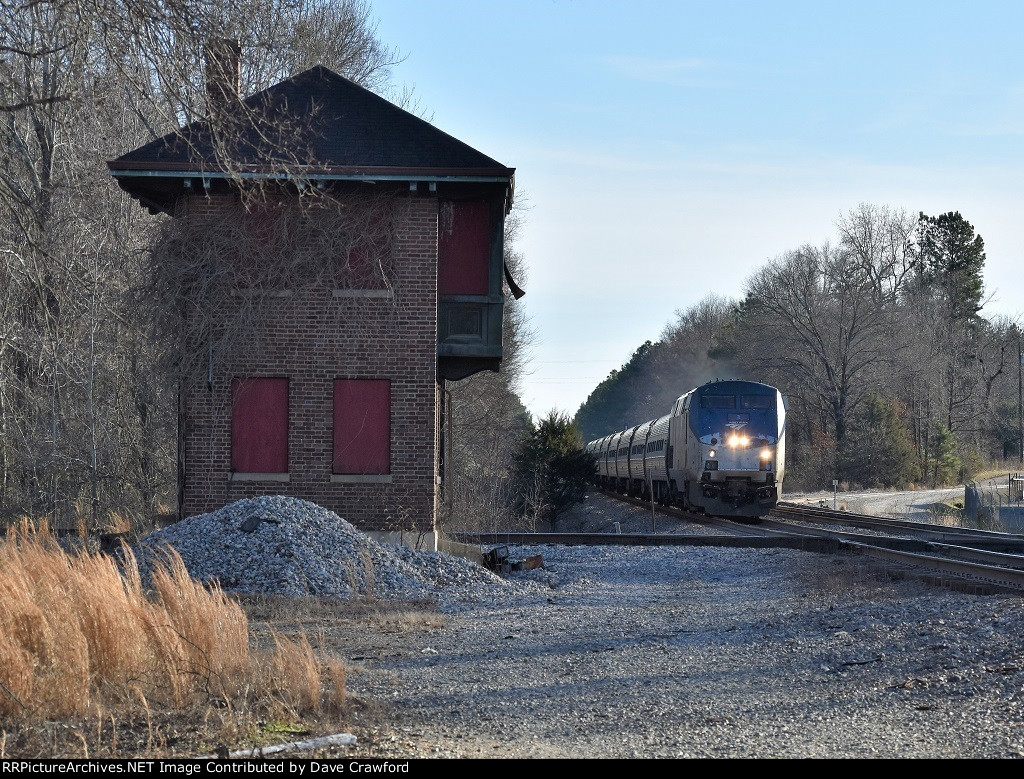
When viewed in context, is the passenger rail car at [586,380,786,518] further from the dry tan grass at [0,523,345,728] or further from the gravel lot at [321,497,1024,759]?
the dry tan grass at [0,523,345,728]

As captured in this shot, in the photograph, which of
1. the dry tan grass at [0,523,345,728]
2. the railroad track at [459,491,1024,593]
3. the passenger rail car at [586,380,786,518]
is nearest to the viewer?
the dry tan grass at [0,523,345,728]

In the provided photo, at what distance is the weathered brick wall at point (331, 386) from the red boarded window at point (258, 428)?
14cm

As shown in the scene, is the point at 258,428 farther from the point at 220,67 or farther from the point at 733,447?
the point at 733,447

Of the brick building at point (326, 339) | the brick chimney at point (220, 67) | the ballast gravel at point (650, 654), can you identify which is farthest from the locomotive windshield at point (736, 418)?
the brick chimney at point (220, 67)

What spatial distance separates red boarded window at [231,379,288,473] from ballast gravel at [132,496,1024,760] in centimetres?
266

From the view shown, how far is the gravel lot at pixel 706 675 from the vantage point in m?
5.99

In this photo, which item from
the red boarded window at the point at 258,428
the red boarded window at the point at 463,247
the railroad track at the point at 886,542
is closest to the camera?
the railroad track at the point at 886,542

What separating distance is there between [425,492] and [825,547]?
6.88m

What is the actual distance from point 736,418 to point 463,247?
11368 millimetres

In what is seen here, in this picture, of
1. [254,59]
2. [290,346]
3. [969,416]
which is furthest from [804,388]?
[254,59]

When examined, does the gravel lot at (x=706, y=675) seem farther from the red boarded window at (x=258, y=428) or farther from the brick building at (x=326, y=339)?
the red boarded window at (x=258, y=428)

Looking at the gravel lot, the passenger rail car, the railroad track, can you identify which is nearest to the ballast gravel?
the gravel lot

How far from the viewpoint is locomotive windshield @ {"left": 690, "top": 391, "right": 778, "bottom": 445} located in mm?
26766

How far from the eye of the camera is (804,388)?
5919 centimetres
